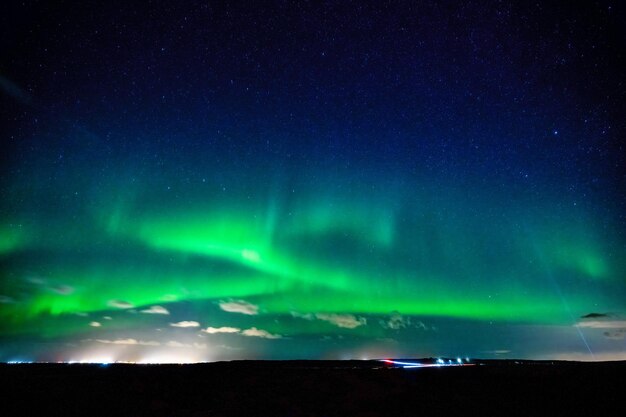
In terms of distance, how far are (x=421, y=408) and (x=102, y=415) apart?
13795mm

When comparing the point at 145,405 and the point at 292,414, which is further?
the point at 145,405

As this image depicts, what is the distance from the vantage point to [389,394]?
1783 cm

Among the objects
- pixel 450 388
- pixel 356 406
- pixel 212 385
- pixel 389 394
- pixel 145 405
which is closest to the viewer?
pixel 356 406

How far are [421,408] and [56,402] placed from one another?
17.8m

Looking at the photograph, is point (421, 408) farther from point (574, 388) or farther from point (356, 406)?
point (574, 388)

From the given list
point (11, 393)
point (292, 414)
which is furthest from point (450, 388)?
point (11, 393)

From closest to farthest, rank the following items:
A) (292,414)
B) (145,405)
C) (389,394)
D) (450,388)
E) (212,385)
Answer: (292,414) < (145,405) < (389,394) < (450,388) < (212,385)

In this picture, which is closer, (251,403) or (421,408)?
(421,408)

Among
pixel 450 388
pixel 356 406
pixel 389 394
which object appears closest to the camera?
pixel 356 406

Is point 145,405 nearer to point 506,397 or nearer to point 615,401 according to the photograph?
point 506,397

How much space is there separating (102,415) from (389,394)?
43.8 ft

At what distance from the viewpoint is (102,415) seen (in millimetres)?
15055

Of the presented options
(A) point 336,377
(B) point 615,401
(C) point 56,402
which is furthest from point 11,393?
(B) point 615,401

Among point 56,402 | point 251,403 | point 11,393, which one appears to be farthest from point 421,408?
point 11,393
